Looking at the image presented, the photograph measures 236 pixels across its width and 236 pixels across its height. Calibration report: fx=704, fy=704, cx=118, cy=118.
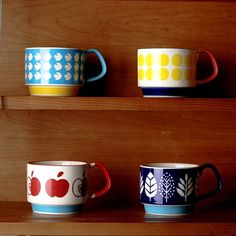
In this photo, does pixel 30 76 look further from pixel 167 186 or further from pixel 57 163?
pixel 167 186

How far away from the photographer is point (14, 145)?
122 cm

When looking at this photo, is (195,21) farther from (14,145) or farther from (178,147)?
(14,145)

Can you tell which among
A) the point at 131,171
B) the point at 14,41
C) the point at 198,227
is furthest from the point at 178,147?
the point at 14,41

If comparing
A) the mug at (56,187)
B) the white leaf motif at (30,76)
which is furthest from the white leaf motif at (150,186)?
the white leaf motif at (30,76)

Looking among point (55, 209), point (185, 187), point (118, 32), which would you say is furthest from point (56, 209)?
point (118, 32)

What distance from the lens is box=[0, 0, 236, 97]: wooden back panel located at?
121 cm

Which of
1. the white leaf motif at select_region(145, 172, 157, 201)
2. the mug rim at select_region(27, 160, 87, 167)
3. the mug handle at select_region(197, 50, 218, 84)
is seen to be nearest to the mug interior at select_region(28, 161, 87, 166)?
the mug rim at select_region(27, 160, 87, 167)

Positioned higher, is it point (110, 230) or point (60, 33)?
point (60, 33)

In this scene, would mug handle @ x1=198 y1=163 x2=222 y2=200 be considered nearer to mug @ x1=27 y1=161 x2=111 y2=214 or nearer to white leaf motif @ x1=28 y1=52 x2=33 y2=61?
mug @ x1=27 y1=161 x2=111 y2=214

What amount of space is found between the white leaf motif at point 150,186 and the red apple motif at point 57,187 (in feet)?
0.42

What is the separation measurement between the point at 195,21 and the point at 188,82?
17 centimetres

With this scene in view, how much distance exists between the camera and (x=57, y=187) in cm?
109

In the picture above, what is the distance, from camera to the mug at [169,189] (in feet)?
3.59

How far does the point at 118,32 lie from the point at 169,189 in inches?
11.7
